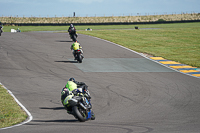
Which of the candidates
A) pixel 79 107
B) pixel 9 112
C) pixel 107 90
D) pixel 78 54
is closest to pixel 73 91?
pixel 79 107

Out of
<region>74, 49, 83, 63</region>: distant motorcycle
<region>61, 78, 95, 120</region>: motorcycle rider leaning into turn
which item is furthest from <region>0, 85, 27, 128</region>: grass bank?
<region>74, 49, 83, 63</region>: distant motorcycle

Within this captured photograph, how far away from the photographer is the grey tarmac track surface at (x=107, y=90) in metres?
9.76

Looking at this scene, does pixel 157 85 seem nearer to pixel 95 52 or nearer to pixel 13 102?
pixel 13 102

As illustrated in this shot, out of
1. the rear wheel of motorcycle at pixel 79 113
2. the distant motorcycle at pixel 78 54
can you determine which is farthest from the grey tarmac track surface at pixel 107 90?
the distant motorcycle at pixel 78 54

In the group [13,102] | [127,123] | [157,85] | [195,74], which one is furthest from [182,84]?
[13,102]

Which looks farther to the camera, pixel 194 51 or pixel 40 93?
pixel 194 51

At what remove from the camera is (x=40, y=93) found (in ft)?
47.9

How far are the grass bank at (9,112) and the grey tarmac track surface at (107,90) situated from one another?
0.46 meters

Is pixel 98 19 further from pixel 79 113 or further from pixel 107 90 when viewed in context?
pixel 79 113

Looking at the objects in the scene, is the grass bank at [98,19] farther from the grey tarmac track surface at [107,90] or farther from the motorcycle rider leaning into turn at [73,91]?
the motorcycle rider leaning into turn at [73,91]

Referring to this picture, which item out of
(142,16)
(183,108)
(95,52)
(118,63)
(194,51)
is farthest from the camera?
(142,16)

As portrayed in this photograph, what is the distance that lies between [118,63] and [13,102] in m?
12.5

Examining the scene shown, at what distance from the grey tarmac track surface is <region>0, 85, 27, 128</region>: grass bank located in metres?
0.46

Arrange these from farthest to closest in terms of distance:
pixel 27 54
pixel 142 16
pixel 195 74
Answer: pixel 142 16 → pixel 27 54 → pixel 195 74
